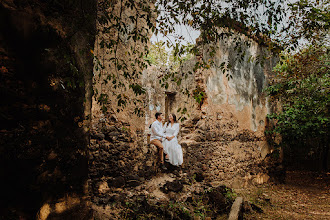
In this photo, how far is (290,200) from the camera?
601cm

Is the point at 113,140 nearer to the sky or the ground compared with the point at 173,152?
nearer to the sky

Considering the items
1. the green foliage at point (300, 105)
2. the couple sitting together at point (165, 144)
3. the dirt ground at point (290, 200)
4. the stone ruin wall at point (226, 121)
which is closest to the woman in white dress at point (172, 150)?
the couple sitting together at point (165, 144)

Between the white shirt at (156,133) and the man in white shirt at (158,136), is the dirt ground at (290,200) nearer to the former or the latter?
the man in white shirt at (158,136)

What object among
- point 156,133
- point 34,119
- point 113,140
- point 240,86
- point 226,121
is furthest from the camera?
point 240,86

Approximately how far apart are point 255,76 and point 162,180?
15.4 ft

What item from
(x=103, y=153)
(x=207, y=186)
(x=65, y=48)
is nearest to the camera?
(x=65, y=48)

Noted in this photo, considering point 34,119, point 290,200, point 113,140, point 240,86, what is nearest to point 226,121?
point 240,86

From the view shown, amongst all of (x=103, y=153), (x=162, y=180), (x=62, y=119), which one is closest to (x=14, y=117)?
(x=62, y=119)

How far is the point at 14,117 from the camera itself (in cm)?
143

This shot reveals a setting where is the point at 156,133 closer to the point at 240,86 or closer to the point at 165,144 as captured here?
the point at 165,144

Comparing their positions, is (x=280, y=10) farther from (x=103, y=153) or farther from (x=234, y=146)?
(x=234, y=146)

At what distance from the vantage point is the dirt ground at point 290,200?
4840mm

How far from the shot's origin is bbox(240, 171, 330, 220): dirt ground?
15.9 feet

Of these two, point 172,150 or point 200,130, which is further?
point 200,130
